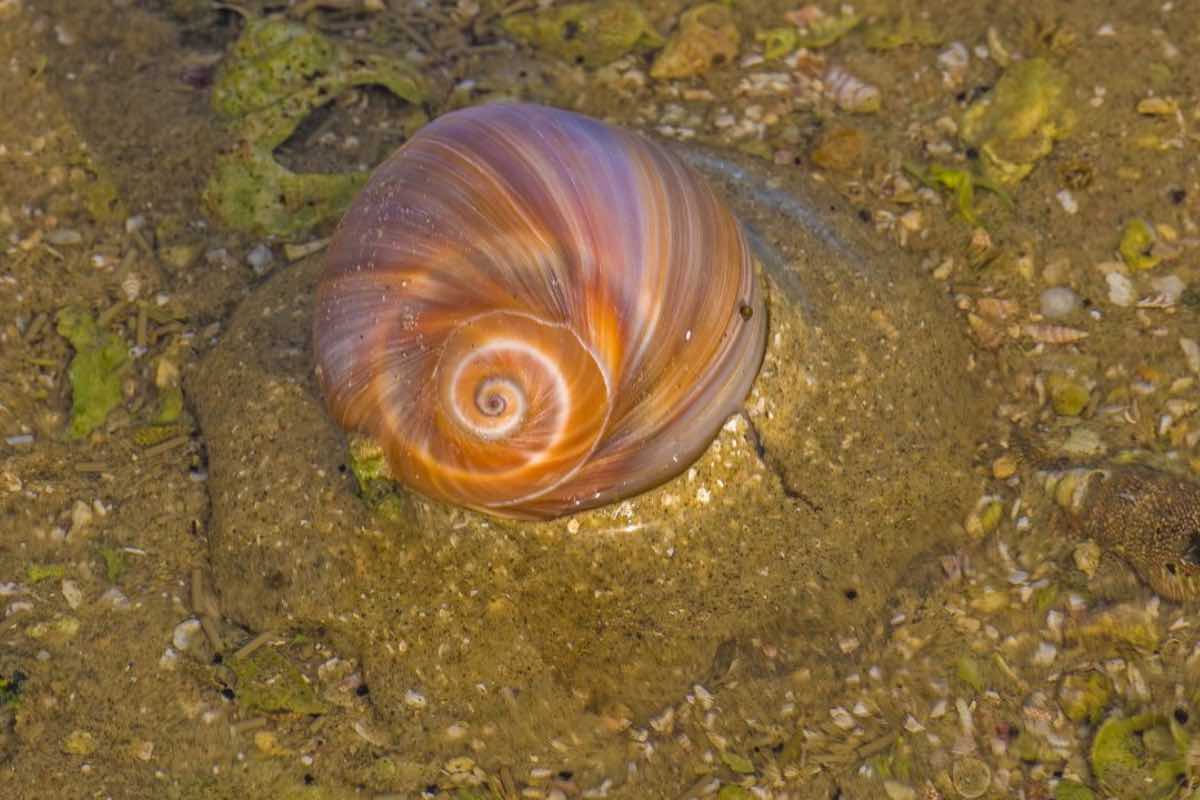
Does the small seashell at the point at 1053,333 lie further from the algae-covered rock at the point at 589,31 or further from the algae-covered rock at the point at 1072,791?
the algae-covered rock at the point at 589,31

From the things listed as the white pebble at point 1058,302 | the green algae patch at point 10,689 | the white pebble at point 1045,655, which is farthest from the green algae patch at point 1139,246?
the green algae patch at point 10,689

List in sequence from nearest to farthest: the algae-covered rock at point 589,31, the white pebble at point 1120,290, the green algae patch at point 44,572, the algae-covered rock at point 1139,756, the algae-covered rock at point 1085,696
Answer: the algae-covered rock at point 1139,756, the algae-covered rock at point 1085,696, the green algae patch at point 44,572, the white pebble at point 1120,290, the algae-covered rock at point 589,31

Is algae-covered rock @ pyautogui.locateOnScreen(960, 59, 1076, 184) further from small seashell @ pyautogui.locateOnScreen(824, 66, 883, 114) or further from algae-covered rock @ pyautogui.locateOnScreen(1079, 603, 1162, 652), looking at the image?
algae-covered rock @ pyautogui.locateOnScreen(1079, 603, 1162, 652)

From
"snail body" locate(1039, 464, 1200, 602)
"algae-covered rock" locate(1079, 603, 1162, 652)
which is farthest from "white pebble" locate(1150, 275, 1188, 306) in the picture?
"algae-covered rock" locate(1079, 603, 1162, 652)

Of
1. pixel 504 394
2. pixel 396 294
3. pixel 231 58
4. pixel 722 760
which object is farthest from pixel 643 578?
pixel 231 58

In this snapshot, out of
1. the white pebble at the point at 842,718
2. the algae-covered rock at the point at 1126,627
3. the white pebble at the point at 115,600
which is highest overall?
the algae-covered rock at the point at 1126,627

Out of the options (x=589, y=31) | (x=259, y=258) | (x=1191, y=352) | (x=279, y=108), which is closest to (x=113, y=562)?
(x=259, y=258)
